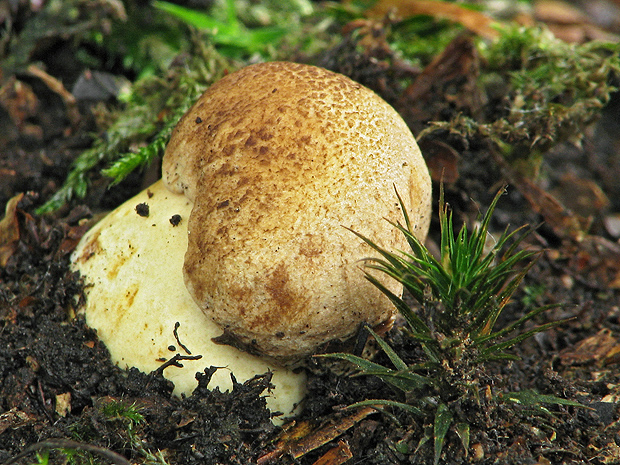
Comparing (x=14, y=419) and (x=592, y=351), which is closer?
(x=14, y=419)

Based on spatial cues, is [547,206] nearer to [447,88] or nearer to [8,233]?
[447,88]

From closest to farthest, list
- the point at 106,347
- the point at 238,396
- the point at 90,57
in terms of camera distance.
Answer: the point at 238,396 < the point at 106,347 < the point at 90,57

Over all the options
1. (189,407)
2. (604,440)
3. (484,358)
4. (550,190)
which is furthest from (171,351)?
(550,190)

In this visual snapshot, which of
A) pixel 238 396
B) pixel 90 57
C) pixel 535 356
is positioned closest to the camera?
pixel 238 396

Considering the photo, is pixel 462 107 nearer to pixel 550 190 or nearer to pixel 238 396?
pixel 550 190

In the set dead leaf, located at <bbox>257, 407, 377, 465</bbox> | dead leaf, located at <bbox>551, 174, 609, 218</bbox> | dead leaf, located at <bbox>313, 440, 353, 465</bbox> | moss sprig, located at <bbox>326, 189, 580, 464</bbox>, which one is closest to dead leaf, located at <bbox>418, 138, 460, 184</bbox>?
moss sprig, located at <bbox>326, 189, 580, 464</bbox>

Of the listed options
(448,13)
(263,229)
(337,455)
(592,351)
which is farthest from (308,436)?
(448,13)

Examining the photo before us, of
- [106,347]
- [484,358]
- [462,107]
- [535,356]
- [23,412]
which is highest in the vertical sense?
[462,107]
